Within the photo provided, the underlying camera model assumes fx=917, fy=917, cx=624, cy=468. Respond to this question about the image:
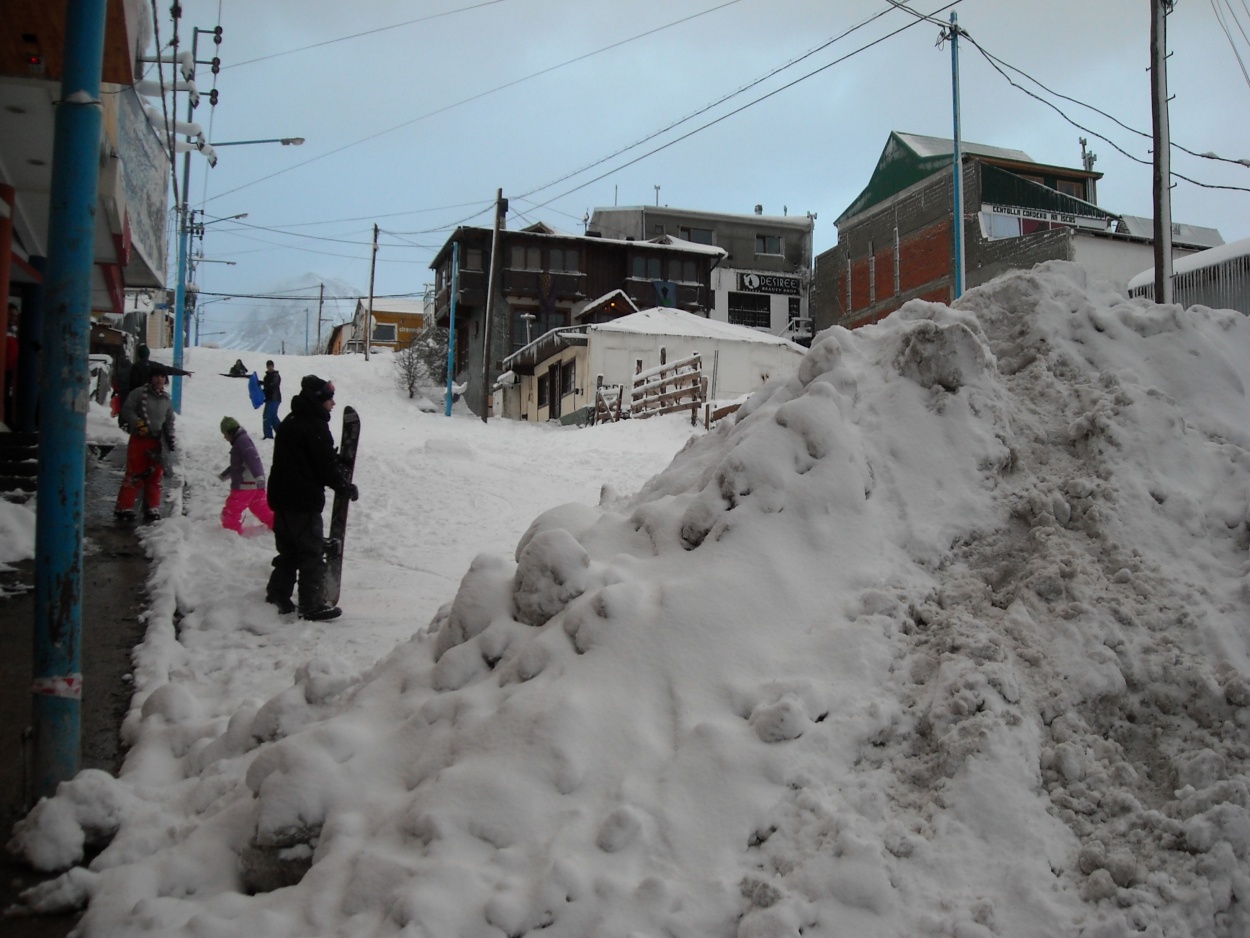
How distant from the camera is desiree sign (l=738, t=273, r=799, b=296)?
1914 inches

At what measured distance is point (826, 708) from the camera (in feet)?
9.04

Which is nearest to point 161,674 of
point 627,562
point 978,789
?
point 627,562

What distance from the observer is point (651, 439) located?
1789cm

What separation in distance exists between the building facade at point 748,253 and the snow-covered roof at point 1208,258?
104 feet

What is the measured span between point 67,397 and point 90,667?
227 centimetres

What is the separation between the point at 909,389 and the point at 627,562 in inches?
57.1

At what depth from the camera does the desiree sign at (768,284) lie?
48625 millimetres

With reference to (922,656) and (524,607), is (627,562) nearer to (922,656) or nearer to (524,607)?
(524,607)

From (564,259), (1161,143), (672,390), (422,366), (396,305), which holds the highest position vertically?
(396,305)

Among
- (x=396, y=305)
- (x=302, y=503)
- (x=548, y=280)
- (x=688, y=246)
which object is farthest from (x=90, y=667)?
(x=396, y=305)

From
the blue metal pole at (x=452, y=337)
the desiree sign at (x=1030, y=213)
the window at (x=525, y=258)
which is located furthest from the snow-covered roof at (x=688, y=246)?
the desiree sign at (x=1030, y=213)

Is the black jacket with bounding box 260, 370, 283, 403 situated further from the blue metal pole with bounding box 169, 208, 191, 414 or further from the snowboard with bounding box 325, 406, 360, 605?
the snowboard with bounding box 325, 406, 360, 605

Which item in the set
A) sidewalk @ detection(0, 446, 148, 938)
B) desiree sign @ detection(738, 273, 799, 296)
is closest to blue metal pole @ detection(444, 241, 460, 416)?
desiree sign @ detection(738, 273, 799, 296)

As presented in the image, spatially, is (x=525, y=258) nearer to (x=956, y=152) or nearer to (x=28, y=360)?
(x=956, y=152)
